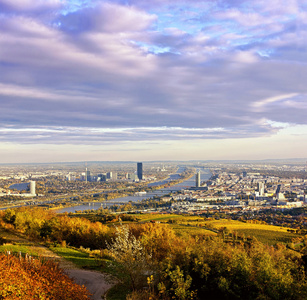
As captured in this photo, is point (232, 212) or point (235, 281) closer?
point (235, 281)

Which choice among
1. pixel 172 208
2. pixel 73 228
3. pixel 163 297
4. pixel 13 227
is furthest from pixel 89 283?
pixel 172 208

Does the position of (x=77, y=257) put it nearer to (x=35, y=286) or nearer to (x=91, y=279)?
(x=91, y=279)

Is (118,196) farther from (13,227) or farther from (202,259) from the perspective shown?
(202,259)

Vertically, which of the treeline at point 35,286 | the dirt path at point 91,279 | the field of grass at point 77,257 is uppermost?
the treeline at point 35,286

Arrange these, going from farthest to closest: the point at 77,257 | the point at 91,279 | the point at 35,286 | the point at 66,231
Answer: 1. the point at 66,231
2. the point at 77,257
3. the point at 91,279
4. the point at 35,286

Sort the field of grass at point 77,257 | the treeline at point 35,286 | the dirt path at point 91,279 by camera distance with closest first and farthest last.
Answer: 1. the treeline at point 35,286
2. the dirt path at point 91,279
3. the field of grass at point 77,257

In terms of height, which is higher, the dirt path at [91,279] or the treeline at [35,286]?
the treeline at [35,286]

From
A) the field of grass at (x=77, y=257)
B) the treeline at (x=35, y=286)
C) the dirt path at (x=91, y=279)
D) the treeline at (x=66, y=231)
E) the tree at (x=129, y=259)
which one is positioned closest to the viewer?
the treeline at (x=35, y=286)

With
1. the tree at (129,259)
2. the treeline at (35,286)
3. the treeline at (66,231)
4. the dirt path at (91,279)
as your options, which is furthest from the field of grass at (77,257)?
the treeline at (35,286)

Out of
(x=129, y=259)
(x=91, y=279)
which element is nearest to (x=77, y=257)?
(x=91, y=279)

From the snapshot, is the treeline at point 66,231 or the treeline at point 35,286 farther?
the treeline at point 66,231

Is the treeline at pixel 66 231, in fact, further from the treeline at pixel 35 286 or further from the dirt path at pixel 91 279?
the treeline at pixel 35 286
